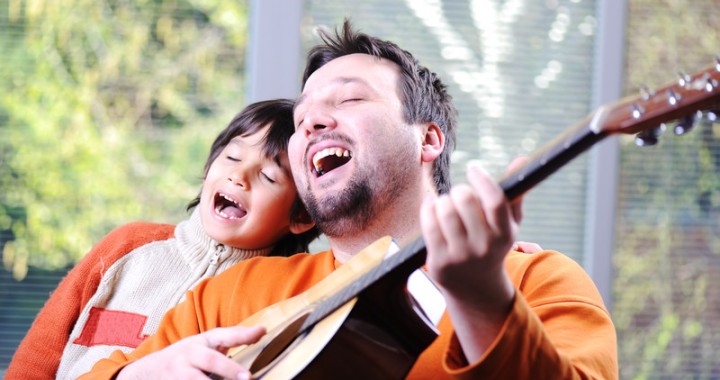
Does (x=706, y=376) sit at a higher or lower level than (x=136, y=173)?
lower

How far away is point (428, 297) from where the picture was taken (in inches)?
48.9

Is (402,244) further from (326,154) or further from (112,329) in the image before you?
(112,329)

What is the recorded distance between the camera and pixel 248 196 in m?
1.82

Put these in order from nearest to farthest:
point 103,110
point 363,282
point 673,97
A: point 673,97, point 363,282, point 103,110

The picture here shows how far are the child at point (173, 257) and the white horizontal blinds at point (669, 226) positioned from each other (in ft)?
4.61

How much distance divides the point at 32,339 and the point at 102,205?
0.97m

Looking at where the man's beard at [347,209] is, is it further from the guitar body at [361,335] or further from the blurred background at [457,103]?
the blurred background at [457,103]

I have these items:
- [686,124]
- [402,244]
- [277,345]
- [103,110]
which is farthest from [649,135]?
[103,110]

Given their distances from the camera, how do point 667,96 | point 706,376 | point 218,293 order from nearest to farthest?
point 667,96 < point 218,293 < point 706,376

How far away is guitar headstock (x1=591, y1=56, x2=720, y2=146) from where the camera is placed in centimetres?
85

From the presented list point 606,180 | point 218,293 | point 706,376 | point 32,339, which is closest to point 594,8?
point 606,180

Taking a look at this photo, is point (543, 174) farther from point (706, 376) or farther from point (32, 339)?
point (706, 376)

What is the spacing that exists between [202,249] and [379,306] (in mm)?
854

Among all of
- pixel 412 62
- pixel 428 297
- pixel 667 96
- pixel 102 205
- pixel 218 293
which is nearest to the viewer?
pixel 667 96
